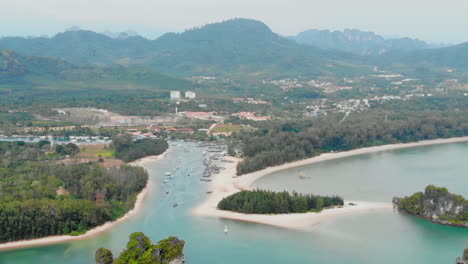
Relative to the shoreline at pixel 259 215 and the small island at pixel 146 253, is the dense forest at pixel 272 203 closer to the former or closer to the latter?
the shoreline at pixel 259 215

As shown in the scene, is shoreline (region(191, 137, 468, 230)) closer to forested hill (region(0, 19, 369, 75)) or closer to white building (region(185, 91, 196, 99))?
white building (region(185, 91, 196, 99))

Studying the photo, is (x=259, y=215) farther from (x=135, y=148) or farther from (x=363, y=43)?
(x=363, y=43)

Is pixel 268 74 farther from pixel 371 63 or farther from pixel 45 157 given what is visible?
pixel 45 157

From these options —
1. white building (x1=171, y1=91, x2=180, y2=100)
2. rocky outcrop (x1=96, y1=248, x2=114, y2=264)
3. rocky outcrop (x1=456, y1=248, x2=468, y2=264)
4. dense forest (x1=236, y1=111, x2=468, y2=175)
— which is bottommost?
rocky outcrop (x1=96, y1=248, x2=114, y2=264)

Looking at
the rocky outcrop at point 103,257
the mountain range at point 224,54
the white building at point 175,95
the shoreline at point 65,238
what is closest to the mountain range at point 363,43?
the mountain range at point 224,54

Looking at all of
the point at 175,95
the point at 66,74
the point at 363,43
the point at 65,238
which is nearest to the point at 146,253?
the point at 65,238

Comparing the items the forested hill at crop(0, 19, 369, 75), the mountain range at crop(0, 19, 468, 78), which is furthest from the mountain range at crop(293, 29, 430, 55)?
the forested hill at crop(0, 19, 369, 75)
